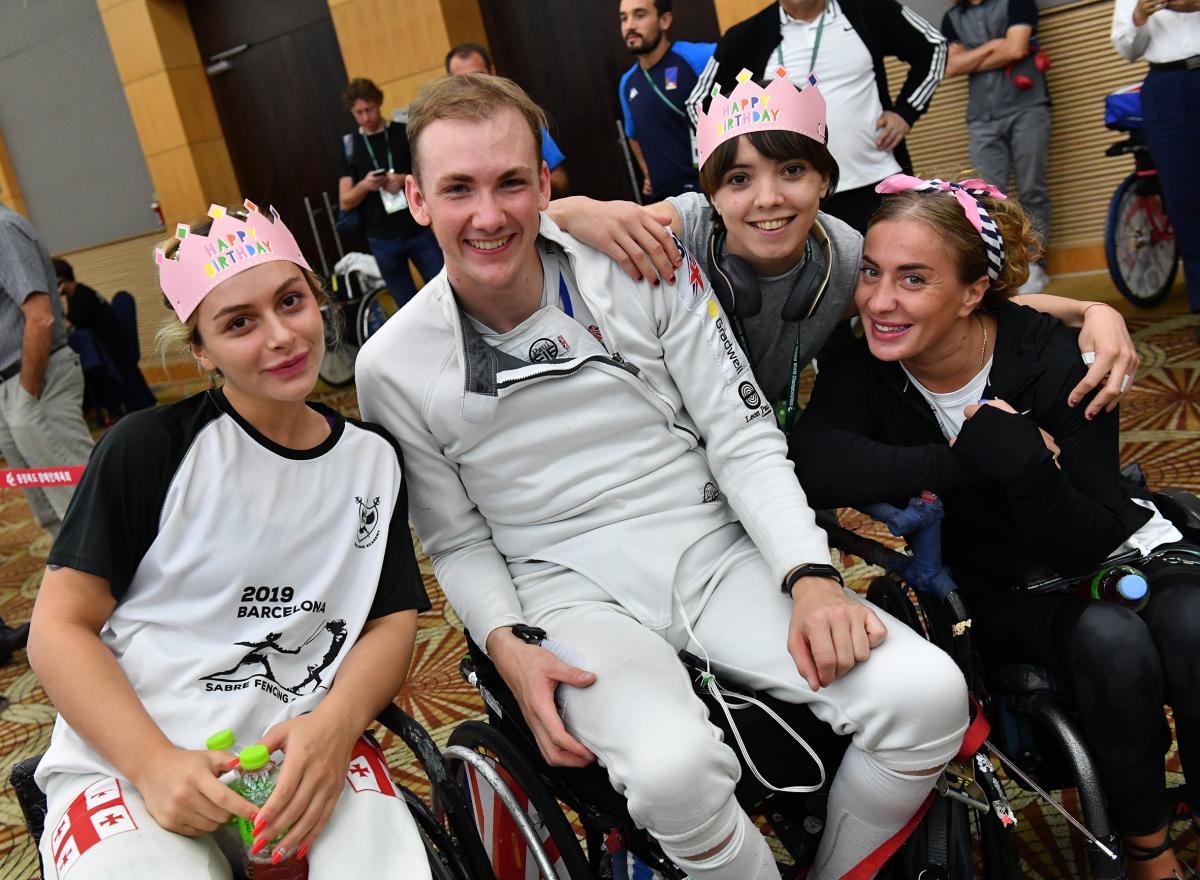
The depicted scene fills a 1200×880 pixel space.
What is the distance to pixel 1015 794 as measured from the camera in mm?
2008

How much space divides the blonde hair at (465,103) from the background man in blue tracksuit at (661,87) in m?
2.51

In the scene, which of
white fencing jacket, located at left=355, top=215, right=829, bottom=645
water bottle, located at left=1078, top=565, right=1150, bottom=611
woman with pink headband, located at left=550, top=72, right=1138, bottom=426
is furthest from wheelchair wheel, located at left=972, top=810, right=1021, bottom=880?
woman with pink headband, located at left=550, top=72, right=1138, bottom=426

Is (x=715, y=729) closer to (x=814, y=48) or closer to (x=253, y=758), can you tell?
(x=253, y=758)

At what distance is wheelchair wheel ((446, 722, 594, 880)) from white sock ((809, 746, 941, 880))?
353 millimetres

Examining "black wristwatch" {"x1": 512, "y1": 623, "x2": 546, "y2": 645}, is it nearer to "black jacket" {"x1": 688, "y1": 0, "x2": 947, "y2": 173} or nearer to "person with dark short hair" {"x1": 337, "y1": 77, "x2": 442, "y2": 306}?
"black jacket" {"x1": 688, "y1": 0, "x2": 947, "y2": 173}

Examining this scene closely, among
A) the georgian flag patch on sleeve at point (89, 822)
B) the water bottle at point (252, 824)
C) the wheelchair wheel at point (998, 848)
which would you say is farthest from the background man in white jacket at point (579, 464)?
the georgian flag patch on sleeve at point (89, 822)

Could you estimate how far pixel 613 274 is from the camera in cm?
173

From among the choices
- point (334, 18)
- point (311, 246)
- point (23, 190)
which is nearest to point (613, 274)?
point (334, 18)

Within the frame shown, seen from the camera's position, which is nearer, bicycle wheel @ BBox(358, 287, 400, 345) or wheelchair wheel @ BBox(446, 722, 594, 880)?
wheelchair wheel @ BBox(446, 722, 594, 880)

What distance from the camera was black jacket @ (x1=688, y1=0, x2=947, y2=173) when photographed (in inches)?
145

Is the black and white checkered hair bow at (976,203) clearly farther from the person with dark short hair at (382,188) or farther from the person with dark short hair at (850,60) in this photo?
the person with dark short hair at (382,188)

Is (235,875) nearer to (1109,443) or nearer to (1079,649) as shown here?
(1079,649)

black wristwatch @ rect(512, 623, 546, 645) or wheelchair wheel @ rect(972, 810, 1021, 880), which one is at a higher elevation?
black wristwatch @ rect(512, 623, 546, 645)

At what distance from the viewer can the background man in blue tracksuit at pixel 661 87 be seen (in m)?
4.19
